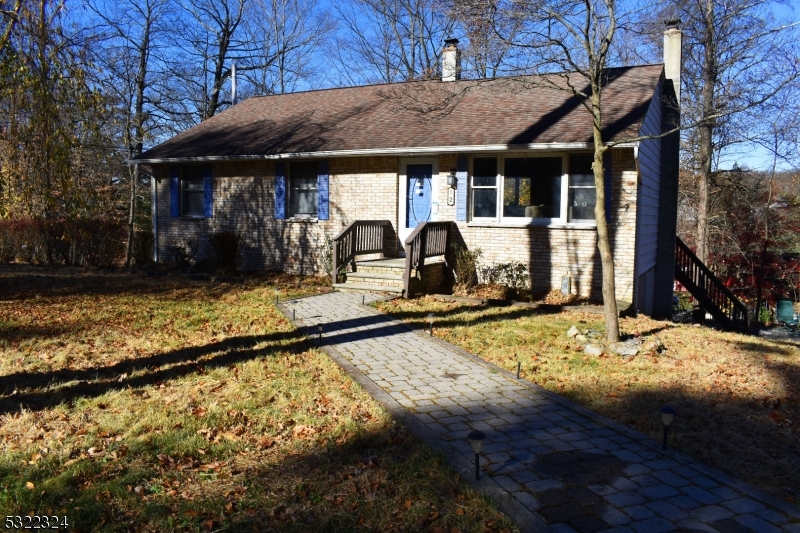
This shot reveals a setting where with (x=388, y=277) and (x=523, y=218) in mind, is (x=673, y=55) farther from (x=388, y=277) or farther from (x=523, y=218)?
(x=388, y=277)

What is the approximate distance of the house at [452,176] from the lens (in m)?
13.2

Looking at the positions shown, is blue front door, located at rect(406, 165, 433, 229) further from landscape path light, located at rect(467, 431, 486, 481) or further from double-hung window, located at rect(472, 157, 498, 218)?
landscape path light, located at rect(467, 431, 486, 481)

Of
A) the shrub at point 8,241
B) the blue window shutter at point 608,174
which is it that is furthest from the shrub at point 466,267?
the shrub at point 8,241

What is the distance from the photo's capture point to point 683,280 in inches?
717

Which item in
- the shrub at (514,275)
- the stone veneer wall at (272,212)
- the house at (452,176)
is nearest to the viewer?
the house at (452,176)

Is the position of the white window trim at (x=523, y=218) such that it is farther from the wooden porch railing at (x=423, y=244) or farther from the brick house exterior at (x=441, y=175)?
the wooden porch railing at (x=423, y=244)

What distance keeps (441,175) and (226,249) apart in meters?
5.80

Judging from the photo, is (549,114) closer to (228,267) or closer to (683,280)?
(683,280)

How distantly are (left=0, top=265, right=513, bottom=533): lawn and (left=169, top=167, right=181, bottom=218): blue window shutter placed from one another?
855 cm

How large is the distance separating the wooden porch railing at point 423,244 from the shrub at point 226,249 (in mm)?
5618

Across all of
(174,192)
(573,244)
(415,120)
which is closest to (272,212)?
(174,192)

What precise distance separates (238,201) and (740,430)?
46.0 ft

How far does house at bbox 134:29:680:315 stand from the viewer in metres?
13.2

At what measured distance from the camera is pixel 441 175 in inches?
584
